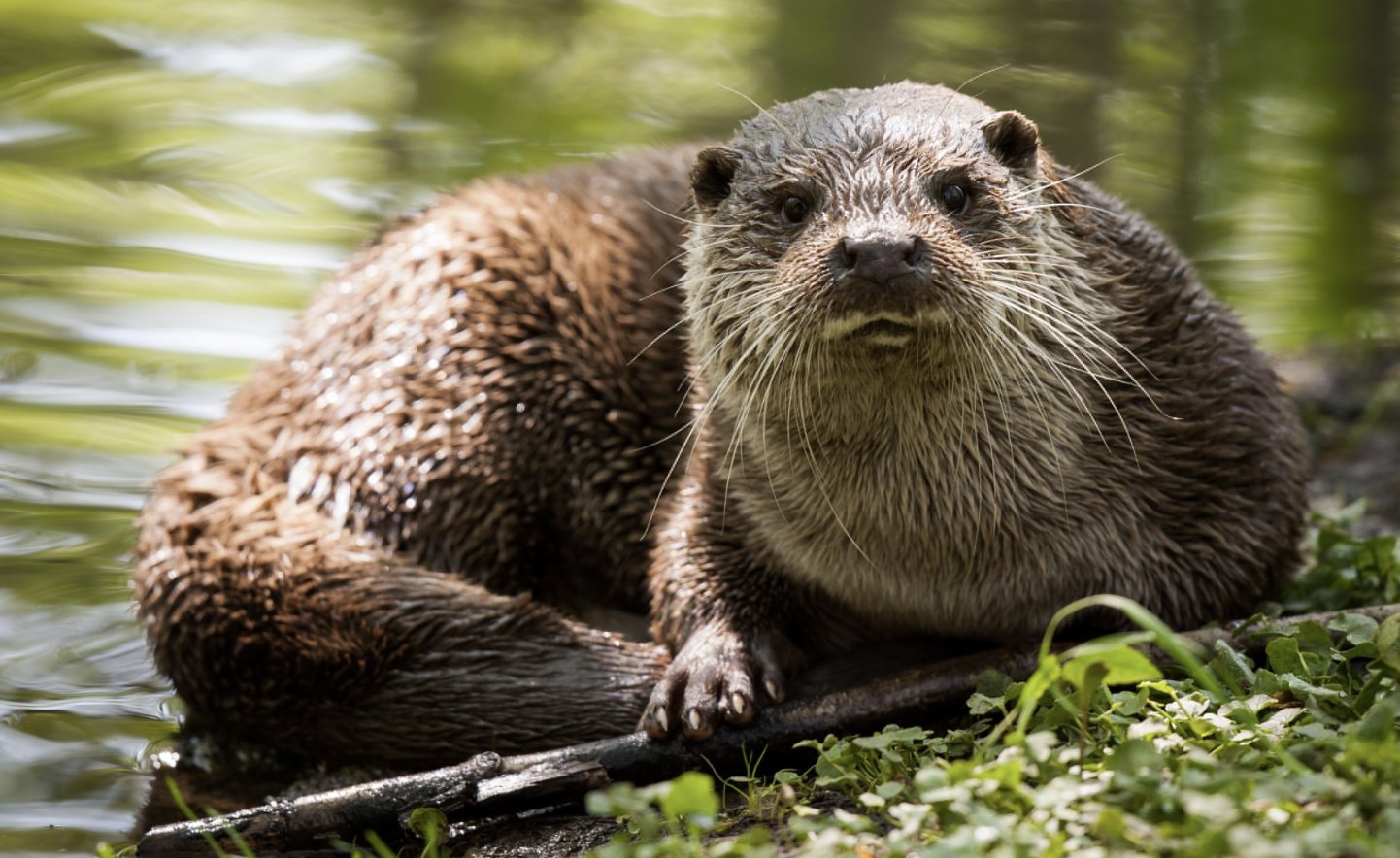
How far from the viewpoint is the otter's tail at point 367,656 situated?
3092mm

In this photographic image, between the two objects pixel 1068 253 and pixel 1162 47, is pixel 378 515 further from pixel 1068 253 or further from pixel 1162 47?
pixel 1162 47

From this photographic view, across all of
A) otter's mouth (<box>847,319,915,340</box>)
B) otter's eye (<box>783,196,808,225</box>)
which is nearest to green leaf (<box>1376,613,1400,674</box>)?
otter's mouth (<box>847,319,915,340</box>)

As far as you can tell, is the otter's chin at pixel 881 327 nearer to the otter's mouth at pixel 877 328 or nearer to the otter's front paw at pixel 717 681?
the otter's mouth at pixel 877 328

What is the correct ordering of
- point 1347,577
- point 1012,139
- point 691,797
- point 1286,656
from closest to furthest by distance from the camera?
point 691,797, point 1286,656, point 1012,139, point 1347,577

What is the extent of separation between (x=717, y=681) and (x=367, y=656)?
0.74 m

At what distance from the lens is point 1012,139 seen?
112 inches

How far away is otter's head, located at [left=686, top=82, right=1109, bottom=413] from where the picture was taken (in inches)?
98.7

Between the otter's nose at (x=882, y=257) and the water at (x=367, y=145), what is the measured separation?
1969 mm

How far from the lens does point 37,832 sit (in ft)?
9.77

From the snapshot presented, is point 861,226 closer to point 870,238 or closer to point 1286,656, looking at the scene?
point 870,238

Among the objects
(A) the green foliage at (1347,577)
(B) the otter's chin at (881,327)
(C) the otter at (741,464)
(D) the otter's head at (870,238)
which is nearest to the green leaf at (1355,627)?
(C) the otter at (741,464)

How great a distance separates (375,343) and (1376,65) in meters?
7.37

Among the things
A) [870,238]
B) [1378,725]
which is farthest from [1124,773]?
[870,238]

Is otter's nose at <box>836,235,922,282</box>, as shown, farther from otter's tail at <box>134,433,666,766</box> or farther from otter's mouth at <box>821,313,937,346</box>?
otter's tail at <box>134,433,666,766</box>
